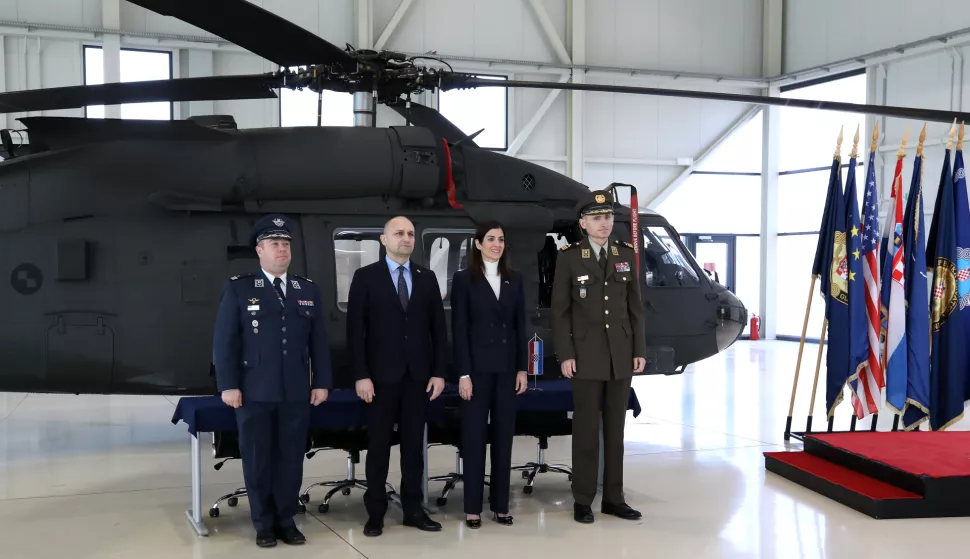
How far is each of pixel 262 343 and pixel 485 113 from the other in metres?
13.2

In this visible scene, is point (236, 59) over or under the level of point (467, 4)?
under

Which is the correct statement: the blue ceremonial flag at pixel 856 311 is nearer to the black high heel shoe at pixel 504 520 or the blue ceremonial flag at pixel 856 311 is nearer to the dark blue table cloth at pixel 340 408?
the dark blue table cloth at pixel 340 408

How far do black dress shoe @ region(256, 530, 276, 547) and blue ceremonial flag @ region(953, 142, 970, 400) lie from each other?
5.16 m

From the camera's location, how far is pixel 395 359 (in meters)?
4.32

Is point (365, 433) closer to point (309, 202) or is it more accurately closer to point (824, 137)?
point (309, 202)

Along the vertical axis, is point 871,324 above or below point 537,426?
above

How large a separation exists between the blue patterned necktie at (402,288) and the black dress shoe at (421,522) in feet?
3.59

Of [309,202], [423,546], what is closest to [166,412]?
[309,202]

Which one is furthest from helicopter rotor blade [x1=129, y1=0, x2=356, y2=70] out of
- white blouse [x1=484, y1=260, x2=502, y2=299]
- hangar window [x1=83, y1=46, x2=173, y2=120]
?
hangar window [x1=83, y1=46, x2=173, y2=120]

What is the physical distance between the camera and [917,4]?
49.1 ft

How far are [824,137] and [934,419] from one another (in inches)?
479

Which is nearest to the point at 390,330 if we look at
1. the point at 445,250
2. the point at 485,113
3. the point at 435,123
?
the point at 445,250

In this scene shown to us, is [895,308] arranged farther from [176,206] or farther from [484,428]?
[176,206]

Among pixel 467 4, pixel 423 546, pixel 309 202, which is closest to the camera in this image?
pixel 423 546
